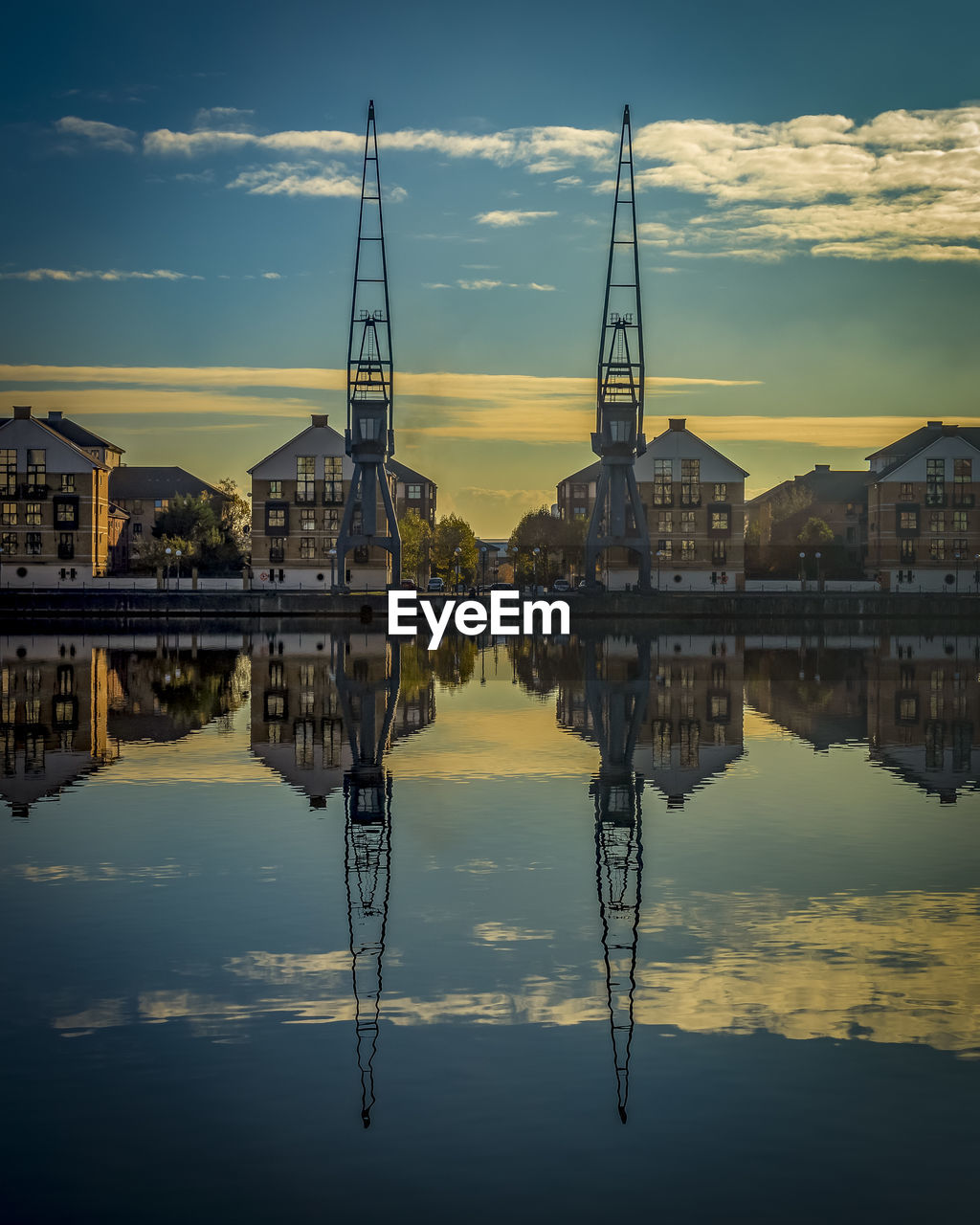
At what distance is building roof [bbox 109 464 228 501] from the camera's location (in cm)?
13112

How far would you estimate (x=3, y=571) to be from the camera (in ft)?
302

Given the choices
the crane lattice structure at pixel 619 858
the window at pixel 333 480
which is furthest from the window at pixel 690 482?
the crane lattice structure at pixel 619 858

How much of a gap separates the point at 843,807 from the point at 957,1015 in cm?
744

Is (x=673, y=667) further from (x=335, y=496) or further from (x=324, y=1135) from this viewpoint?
(x=335, y=496)

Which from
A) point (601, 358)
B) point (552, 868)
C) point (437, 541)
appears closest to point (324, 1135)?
point (552, 868)

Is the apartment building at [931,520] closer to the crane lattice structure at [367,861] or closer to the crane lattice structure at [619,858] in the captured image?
the crane lattice structure at [619,858]

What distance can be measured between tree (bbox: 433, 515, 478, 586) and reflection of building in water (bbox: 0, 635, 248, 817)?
95.9 metres

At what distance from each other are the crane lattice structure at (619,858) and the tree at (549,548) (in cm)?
9078

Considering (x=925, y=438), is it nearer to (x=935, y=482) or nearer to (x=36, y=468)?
(x=935, y=482)

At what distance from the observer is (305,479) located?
3666 inches

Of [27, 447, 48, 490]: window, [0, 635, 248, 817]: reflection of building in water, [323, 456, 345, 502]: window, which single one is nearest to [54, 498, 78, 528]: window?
[27, 447, 48, 490]: window

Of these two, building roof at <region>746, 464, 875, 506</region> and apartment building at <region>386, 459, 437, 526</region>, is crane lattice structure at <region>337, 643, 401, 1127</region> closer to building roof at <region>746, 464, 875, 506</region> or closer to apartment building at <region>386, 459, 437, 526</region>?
building roof at <region>746, 464, 875, 506</region>

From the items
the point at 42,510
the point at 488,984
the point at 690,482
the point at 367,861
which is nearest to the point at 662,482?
the point at 690,482

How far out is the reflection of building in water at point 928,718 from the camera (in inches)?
720
